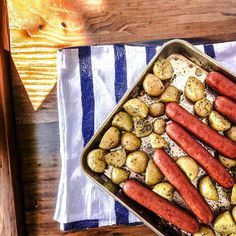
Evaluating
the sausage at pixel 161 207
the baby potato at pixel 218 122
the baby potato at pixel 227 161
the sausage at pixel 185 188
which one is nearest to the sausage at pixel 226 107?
the baby potato at pixel 218 122

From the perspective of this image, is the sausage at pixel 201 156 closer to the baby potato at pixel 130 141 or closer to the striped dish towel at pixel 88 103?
the baby potato at pixel 130 141

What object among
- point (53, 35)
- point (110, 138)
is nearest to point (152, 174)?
point (110, 138)

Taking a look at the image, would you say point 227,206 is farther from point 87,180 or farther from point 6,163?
point 6,163

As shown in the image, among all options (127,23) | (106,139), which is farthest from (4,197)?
(127,23)

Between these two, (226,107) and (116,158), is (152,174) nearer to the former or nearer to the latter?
(116,158)

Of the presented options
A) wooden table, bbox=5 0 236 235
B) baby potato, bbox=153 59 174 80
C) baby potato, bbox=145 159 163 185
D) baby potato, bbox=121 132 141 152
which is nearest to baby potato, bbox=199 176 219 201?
baby potato, bbox=145 159 163 185

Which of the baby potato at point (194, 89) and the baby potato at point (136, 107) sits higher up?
the baby potato at point (194, 89)
